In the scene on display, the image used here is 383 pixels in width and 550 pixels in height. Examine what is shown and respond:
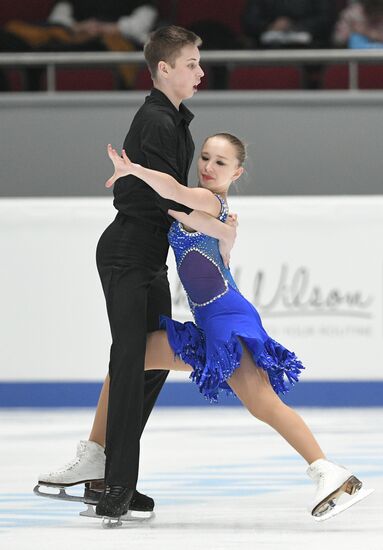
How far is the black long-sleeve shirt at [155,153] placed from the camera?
315cm

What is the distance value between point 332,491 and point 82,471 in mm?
756

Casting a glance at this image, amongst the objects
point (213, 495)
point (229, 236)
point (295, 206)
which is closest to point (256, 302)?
point (295, 206)

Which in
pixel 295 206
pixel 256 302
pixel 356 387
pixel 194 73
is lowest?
pixel 356 387

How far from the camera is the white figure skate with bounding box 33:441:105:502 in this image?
11.2 feet

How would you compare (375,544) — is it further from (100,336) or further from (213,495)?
(100,336)

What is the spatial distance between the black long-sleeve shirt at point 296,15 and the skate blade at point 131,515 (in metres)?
4.20

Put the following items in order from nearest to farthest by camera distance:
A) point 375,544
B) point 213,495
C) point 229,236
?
point 375,544
point 229,236
point 213,495

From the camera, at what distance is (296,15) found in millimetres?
7004

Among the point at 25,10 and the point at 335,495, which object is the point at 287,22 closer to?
the point at 25,10

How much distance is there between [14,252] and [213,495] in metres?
2.41

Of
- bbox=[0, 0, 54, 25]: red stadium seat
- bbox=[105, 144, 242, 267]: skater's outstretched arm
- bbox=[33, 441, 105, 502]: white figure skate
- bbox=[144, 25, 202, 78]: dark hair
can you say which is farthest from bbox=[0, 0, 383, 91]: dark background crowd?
bbox=[33, 441, 105, 502]: white figure skate

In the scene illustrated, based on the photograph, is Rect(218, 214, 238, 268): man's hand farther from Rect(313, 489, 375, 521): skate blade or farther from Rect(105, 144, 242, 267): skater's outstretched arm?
Rect(313, 489, 375, 521): skate blade

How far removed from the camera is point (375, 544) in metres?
2.96

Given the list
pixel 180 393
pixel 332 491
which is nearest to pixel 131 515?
pixel 332 491
